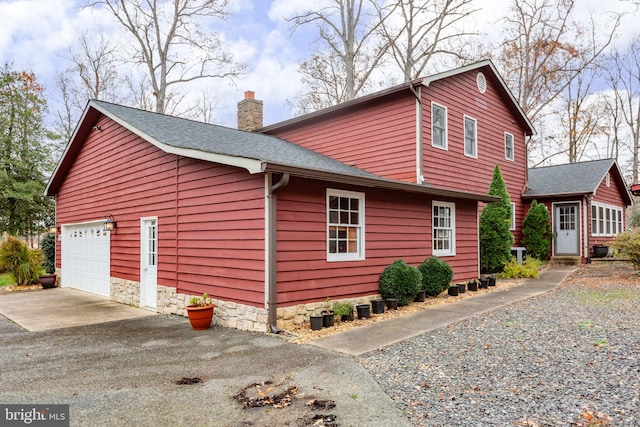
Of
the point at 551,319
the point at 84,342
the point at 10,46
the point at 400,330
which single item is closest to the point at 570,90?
the point at 551,319

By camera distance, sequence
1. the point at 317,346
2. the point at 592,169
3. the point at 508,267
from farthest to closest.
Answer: the point at 592,169 → the point at 508,267 → the point at 317,346

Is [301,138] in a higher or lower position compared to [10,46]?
lower

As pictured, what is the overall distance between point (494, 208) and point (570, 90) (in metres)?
17.5

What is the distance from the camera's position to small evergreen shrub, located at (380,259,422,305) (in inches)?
328

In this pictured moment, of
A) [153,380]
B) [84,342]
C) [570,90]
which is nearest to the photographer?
[153,380]

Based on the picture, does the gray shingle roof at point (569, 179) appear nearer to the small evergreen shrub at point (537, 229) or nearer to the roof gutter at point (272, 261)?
the small evergreen shrub at point (537, 229)

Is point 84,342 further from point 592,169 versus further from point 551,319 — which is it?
point 592,169

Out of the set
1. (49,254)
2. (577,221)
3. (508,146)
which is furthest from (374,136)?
(49,254)

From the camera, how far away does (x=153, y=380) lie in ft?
14.7

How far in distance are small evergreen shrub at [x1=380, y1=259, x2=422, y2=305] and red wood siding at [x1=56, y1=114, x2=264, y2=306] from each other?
9.47 feet

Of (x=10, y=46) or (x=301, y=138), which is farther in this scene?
(x=10, y=46)

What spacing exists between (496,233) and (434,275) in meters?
4.45

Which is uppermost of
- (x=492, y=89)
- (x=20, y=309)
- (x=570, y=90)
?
(x=570, y=90)

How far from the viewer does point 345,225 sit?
784 centimetres
